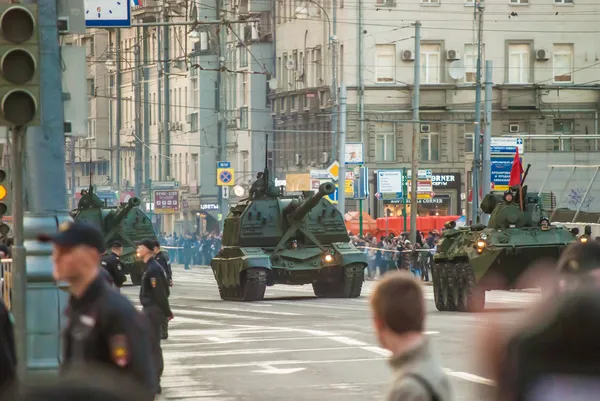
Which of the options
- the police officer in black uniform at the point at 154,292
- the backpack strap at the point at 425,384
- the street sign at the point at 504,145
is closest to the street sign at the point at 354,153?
the street sign at the point at 504,145

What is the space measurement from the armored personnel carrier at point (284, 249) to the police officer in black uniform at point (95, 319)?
93.2 ft

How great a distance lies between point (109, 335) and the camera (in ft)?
21.9

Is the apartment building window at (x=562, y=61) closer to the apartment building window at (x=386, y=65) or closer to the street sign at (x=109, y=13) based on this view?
the apartment building window at (x=386, y=65)

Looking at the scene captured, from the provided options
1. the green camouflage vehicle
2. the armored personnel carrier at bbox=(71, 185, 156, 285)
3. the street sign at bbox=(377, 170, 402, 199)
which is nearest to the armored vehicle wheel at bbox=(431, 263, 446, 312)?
the green camouflage vehicle

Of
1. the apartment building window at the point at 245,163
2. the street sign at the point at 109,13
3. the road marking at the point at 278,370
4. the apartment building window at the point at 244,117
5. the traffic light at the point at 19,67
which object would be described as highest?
the street sign at the point at 109,13

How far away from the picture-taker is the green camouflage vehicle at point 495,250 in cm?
3072

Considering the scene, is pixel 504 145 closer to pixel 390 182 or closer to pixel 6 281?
pixel 390 182

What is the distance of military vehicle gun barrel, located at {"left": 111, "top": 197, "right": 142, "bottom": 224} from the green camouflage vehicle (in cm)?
1250

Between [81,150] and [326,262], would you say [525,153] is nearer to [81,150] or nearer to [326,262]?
[326,262]

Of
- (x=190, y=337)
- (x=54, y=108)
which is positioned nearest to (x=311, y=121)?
(x=190, y=337)

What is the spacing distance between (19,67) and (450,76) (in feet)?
192

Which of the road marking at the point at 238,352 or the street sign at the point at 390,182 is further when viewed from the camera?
the street sign at the point at 390,182

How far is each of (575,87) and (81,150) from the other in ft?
145

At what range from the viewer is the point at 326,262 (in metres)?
36.6
